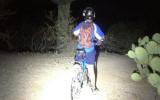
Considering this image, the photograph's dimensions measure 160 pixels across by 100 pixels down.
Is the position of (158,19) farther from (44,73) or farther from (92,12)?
(92,12)

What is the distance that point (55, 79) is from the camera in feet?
34.0

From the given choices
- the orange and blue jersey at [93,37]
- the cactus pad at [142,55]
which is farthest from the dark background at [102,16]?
the cactus pad at [142,55]

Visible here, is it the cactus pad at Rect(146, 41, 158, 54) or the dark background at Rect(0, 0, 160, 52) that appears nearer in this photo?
the cactus pad at Rect(146, 41, 158, 54)

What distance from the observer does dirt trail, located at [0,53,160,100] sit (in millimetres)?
9031

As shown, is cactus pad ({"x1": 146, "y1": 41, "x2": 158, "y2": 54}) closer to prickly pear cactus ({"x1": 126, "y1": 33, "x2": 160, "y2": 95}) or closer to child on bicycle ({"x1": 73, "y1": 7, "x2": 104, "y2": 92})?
prickly pear cactus ({"x1": 126, "y1": 33, "x2": 160, "y2": 95})

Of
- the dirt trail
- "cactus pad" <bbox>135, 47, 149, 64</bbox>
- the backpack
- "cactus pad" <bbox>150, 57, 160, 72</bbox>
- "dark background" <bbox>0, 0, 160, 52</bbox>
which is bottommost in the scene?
the dirt trail

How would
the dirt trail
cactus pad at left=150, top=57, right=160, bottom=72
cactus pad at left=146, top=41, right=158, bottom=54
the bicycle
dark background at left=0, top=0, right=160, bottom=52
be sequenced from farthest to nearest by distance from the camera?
dark background at left=0, top=0, right=160, bottom=52 → the dirt trail → the bicycle → cactus pad at left=146, top=41, right=158, bottom=54 → cactus pad at left=150, top=57, right=160, bottom=72

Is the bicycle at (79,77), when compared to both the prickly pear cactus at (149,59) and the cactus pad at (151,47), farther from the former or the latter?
the cactus pad at (151,47)

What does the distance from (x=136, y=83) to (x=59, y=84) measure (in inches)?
80.2

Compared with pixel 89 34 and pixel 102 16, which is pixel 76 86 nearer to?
pixel 89 34

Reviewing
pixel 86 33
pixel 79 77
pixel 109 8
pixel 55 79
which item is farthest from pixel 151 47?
pixel 109 8

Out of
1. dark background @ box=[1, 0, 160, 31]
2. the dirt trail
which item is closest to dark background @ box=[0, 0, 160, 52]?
dark background @ box=[1, 0, 160, 31]

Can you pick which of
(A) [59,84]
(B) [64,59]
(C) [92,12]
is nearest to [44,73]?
(A) [59,84]

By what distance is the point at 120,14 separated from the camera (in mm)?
29125
